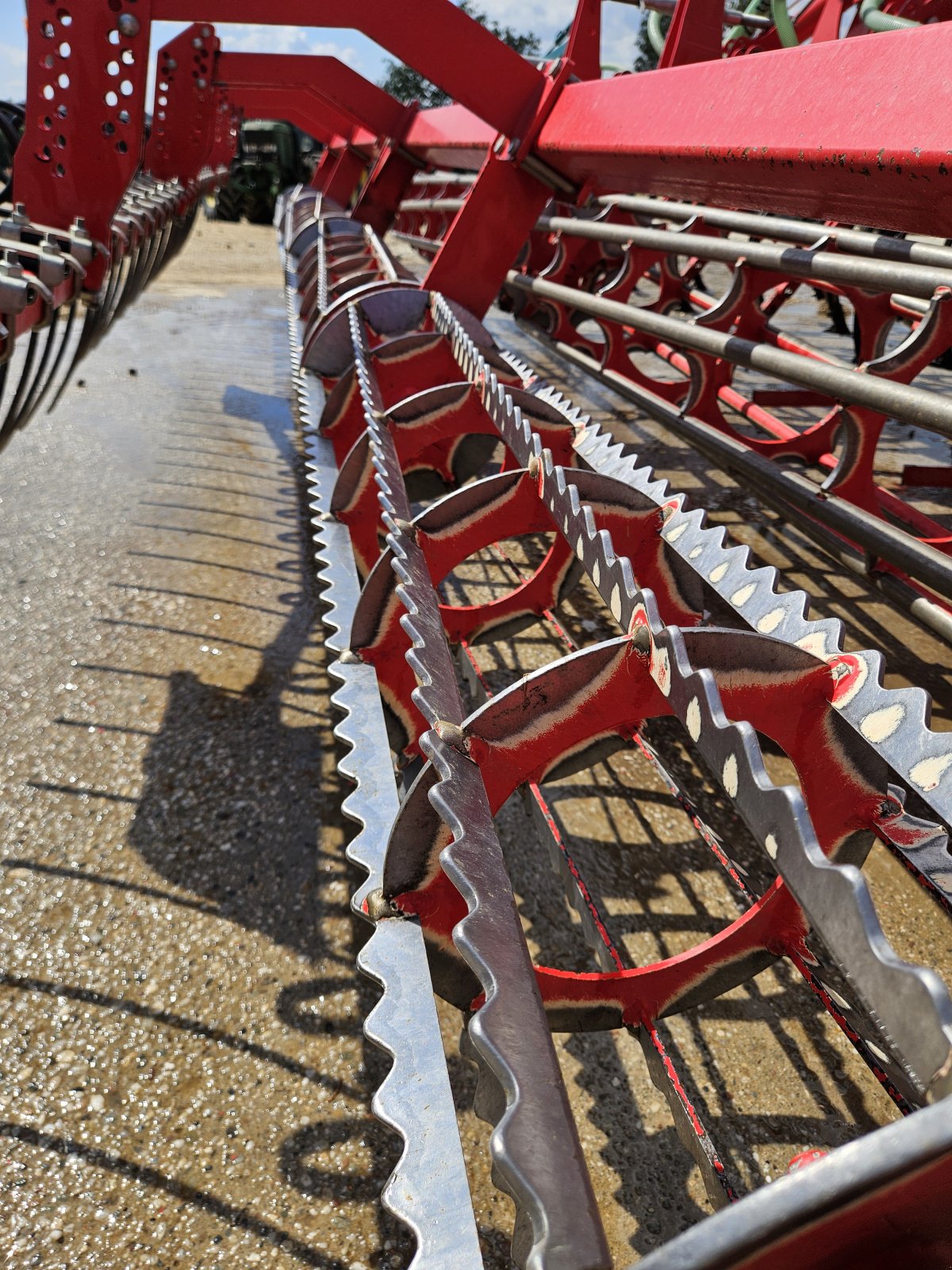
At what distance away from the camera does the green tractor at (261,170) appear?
15.6 meters

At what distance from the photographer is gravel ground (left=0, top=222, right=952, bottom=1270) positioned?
1463 mm

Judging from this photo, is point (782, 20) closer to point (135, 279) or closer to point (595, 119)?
point (595, 119)

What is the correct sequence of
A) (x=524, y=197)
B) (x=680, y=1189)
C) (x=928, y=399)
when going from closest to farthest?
(x=680, y=1189) → (x=928, y=399) → (x=524, y=197)

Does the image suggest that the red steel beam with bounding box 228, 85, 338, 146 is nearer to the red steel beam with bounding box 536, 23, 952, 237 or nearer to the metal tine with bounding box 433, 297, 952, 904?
the red steel beam with bounding box 536, 23, 952, 237

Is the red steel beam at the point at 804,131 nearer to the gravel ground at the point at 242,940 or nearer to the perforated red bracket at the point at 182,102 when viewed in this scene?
the gravel ground at the point at 242,940

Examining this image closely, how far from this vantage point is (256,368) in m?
6.37

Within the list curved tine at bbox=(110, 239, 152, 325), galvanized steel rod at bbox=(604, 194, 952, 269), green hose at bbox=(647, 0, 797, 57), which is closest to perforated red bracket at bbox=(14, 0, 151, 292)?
curved tine at bbox=(110, 239, 152, 325)

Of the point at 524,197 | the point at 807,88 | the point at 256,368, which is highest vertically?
the point at 807,88

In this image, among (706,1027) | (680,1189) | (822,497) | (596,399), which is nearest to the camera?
(680,1189)

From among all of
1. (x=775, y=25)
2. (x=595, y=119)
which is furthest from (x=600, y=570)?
(x=775, y=25)

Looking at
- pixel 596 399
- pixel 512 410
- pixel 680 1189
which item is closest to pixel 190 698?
pixel 512 410

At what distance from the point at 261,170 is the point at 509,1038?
1787cm

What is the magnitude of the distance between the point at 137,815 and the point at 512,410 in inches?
55.6

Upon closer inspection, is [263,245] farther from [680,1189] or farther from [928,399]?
[680,1189]
